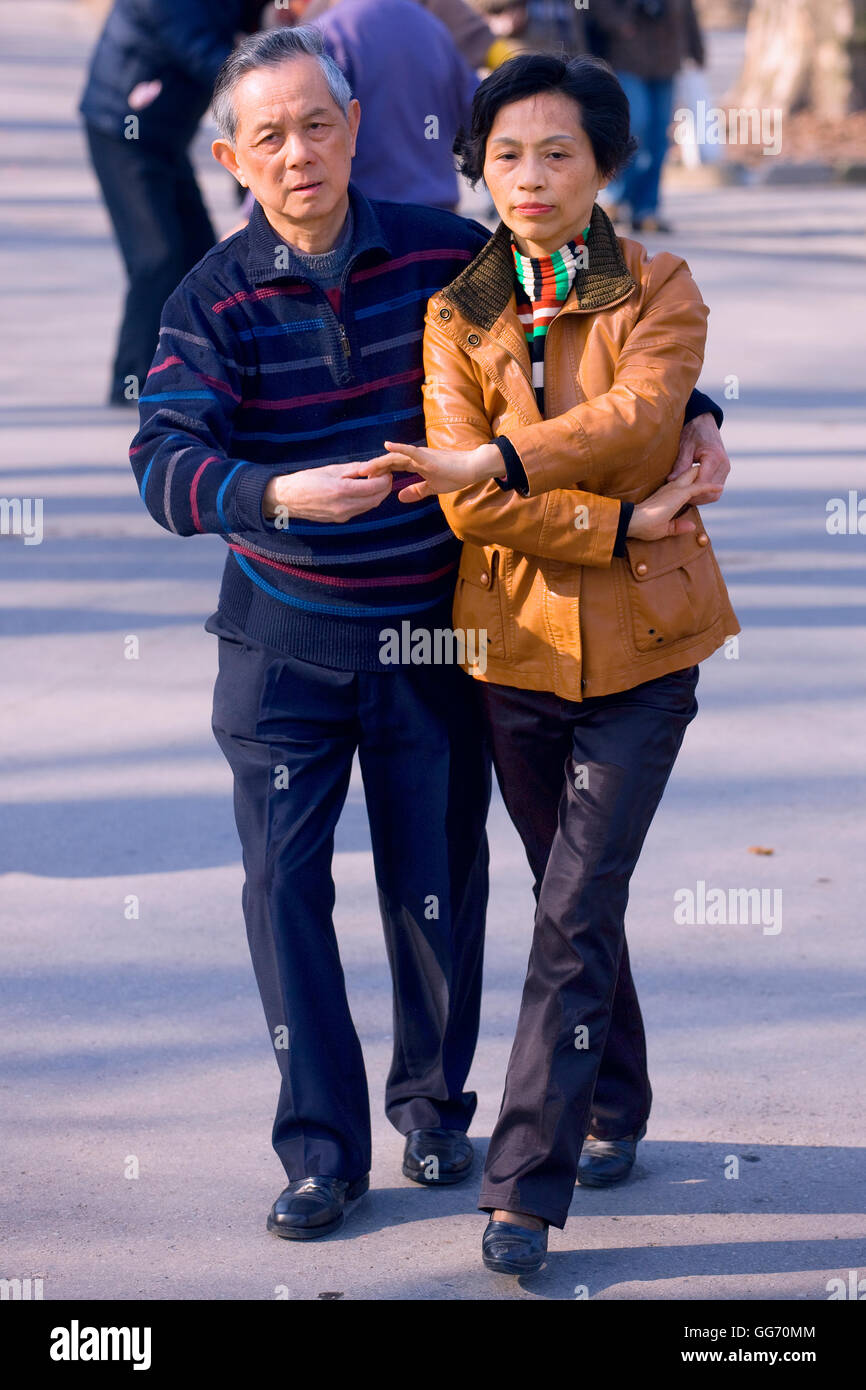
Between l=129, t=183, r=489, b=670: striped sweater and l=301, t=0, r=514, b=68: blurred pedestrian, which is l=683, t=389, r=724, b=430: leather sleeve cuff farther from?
l=301, t=0, r=514, b=68: blurred pedestrian

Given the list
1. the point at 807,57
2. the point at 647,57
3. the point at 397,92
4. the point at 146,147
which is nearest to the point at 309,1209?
the point at 397,92

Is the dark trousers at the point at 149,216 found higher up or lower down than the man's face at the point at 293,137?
lower down

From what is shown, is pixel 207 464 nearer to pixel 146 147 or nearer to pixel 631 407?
pixel 631 407

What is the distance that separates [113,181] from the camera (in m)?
8.29

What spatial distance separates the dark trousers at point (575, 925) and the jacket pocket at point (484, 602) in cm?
9

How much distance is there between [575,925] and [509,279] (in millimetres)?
979

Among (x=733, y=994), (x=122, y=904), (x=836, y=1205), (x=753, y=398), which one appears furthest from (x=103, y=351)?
(x=836, y=1205)

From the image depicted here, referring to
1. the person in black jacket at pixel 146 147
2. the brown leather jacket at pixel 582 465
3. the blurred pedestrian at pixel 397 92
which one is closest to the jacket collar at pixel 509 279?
the brown leather jacket at pixel 582 465

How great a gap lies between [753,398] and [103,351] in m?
3.34

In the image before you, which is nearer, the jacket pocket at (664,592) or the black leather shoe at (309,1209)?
the jacket pocket at (664,592)

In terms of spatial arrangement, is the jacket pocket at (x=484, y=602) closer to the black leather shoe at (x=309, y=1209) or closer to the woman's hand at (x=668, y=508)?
the woman's hand at (x=668, y=508)

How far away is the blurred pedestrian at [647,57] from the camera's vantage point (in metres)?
13.1

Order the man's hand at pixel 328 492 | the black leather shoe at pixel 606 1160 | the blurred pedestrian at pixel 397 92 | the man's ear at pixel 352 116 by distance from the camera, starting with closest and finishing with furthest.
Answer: the man's hand at pixel 328 492 → the man's ear at pixel 352 116 → the black leather shoe at pixel 606 1160 → the blurred pedestrian at pixel 397 92
